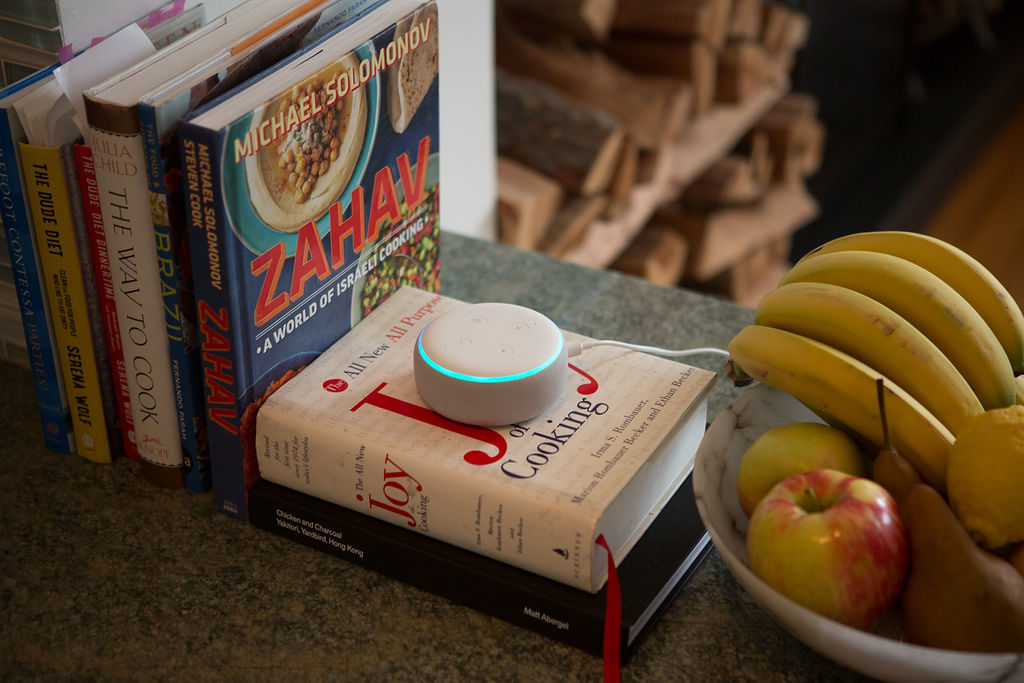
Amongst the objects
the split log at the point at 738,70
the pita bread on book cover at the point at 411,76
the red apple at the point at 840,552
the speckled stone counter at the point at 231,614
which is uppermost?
the pita bread on book cover at the point at 411,76

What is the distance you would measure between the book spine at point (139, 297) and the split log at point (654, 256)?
4.20 ft

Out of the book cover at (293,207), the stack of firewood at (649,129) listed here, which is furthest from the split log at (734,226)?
the book cover at (293,207)

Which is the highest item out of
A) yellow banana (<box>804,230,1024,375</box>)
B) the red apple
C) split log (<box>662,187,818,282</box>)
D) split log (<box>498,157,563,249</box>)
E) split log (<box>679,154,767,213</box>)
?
yellow banana (<box>804,230,1024,375</box>)

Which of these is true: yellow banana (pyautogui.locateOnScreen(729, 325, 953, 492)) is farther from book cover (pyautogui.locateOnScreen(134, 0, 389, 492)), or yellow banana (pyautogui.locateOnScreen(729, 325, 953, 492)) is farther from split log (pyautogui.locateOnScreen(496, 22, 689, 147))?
split log (pyautogui.locateOnScreen(496, 22, 689, 147))

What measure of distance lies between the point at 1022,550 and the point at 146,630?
503mm

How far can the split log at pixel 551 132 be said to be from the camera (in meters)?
1.55

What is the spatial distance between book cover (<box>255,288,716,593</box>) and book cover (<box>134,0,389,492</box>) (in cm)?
6

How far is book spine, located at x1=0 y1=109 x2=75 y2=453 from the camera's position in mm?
669

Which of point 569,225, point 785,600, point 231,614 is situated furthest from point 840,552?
point 569,225

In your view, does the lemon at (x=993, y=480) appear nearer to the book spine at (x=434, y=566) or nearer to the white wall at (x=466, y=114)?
the book spine at (x=434, y=566)

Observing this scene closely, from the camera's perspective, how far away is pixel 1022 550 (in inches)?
21.1

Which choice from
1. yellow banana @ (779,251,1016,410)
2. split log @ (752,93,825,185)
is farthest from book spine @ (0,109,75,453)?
split log @ (752,93,825,185)

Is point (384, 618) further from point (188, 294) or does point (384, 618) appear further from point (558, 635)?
point (188, 294)

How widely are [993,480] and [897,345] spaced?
97 millimetres
